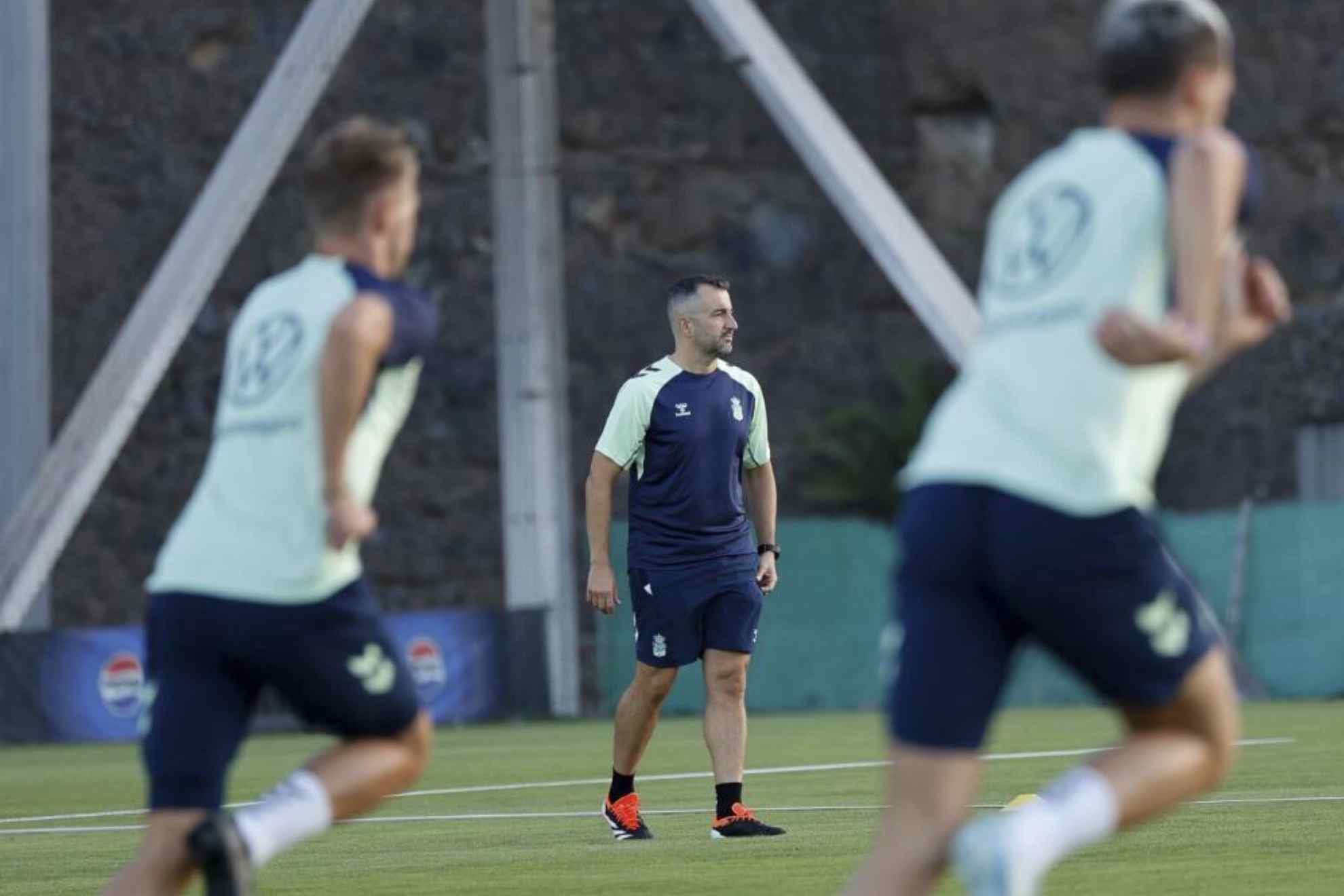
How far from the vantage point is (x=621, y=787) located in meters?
10.8

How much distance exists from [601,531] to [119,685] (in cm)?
1249

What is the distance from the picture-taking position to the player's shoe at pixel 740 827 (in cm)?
1045

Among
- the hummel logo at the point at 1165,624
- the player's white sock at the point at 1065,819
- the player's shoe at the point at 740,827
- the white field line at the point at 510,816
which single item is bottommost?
the white field line at the point at 510,816

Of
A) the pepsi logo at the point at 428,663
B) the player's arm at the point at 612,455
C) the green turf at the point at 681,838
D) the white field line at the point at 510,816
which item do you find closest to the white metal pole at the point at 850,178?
the pepsi logo at the point at 428,663

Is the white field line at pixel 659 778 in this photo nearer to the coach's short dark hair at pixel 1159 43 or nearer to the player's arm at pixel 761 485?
the player's arm at pixel 761 485

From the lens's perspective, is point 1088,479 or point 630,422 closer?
point 1088,479

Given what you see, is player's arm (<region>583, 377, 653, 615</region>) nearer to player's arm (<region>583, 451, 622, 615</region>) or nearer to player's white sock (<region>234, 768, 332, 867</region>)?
player's arm (<region>583, 451, 622, 615</region>)

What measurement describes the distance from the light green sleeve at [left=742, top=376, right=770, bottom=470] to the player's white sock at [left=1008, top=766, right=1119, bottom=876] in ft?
20.4

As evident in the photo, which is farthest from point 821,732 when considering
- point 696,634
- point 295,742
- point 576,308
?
point 576,308

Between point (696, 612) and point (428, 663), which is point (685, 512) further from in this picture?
point (428, 663)

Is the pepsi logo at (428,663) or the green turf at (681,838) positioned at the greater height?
the green turf at (681,838)

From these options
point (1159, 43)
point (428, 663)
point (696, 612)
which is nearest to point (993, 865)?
point (1159, 43)

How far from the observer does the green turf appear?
8.65 m

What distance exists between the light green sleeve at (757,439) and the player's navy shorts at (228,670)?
5624 mm
